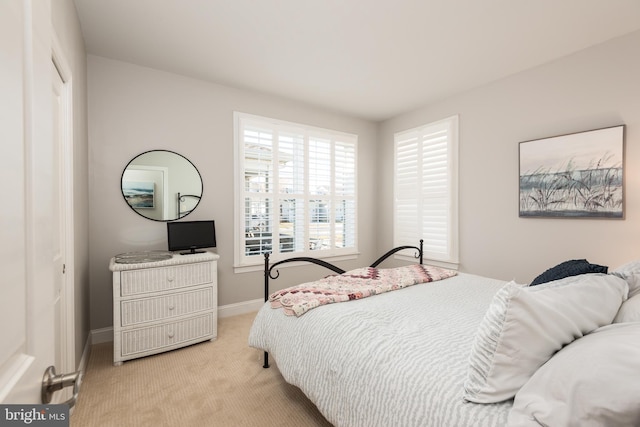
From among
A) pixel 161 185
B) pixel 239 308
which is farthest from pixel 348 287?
pixel 161 185

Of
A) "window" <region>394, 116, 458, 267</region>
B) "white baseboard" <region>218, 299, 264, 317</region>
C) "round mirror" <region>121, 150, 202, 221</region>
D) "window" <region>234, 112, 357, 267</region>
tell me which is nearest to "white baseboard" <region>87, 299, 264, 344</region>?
"white baseboard" <region>218, 299, 264, 317</region>

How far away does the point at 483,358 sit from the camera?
39.7 inches

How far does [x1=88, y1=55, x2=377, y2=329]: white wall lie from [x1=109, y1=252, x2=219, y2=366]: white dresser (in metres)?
0.51

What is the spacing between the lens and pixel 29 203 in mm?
564

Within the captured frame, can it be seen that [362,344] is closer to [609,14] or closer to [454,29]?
[454,29]

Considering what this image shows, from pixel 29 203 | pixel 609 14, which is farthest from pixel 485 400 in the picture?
pixel 609 14

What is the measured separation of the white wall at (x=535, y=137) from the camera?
7.98ft

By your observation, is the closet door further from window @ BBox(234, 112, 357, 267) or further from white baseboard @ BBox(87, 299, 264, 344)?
window @ BBox(234, 112, 357, 267)

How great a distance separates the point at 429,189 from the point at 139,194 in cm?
340

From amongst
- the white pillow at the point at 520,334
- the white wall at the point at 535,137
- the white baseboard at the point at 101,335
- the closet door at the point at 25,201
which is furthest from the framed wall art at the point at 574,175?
the white baseboard at the point at 101,335

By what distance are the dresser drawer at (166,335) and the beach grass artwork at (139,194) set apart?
1.20m

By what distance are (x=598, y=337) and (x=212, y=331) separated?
2783mm

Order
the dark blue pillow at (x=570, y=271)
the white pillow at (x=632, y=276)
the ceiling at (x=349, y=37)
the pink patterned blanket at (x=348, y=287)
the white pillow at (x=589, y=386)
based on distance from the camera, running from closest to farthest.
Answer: the white pillow at (x=589, y=386) < the white pillow at (x=632, y=276) < the dark blue pillow at (x=570, y=271) < the pink patterned blanket at (x=348, y=287) < the ceiling at (x=349, y=37)

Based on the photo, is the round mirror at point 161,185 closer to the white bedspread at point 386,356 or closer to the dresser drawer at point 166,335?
the dresser drawer at point 166,335
